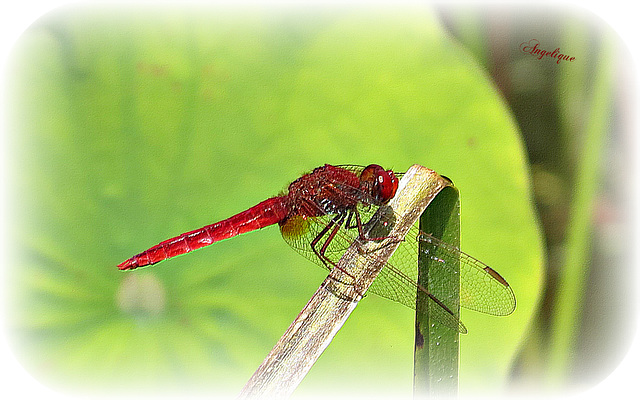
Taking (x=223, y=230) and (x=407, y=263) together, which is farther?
(x=223, y=230)

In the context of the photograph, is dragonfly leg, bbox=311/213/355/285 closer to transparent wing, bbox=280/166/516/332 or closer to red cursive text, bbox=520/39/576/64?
transparent wing, bbox=280/166/516/332

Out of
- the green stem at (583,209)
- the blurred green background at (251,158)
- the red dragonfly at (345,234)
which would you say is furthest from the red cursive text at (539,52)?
the red dragonfly at (345,234)

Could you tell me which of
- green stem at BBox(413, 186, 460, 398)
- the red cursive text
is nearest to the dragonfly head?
green stem at BBox(413, 186, 460, 398)

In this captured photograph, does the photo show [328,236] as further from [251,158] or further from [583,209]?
[583,209]

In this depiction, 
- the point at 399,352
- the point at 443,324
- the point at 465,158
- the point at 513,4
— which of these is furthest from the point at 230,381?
the point at 513,4

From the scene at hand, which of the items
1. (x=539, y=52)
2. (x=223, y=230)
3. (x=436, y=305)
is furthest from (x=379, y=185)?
(x=539, y=52)

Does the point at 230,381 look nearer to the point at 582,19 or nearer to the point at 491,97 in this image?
the point at 491,97

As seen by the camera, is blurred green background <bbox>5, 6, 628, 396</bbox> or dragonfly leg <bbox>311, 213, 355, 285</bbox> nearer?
dragonfly leg <bbox>311, 213, 355, 285</bbox>
